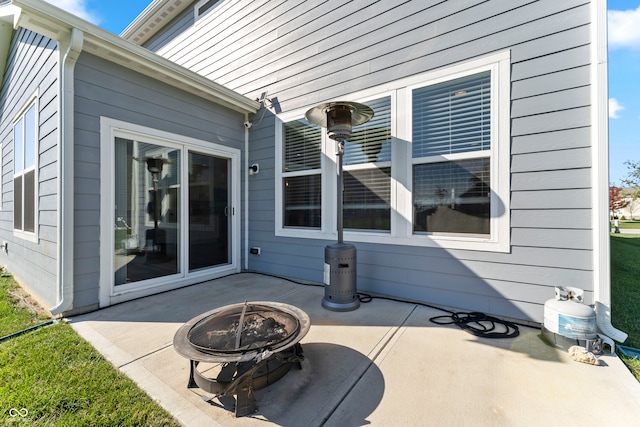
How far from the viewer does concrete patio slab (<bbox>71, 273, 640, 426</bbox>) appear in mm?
1449

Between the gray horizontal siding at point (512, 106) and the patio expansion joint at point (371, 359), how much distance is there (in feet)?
2.71

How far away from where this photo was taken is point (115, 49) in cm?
289

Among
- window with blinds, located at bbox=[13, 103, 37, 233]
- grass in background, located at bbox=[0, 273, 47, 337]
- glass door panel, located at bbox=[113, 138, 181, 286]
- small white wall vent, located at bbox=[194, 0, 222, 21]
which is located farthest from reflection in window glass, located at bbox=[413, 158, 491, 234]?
small white wall vent, located at bbox=[194, 0, 222, 21]

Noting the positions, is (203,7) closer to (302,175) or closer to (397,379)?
(302,175)

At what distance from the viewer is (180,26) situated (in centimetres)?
617

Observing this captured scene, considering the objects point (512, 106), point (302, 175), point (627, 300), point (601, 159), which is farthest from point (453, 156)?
point (627, 300)

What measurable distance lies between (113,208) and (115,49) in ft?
5.55

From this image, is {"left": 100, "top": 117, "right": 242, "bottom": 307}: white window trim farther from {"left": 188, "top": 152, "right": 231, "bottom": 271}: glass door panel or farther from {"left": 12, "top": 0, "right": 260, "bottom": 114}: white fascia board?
{"left": 12, "top": 0, "right": 260, "bottom": 114}: white fascia board

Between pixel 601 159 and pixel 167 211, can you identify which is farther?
pixel 167 211

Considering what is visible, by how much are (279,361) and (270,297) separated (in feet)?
5.11

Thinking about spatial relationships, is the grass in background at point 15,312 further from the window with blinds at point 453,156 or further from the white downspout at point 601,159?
the white downspout at point 601,159

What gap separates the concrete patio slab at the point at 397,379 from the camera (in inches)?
57.1

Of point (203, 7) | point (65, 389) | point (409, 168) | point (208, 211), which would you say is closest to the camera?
point (65, 389)

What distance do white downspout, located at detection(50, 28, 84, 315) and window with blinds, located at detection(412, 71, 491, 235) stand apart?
11.7 feet
